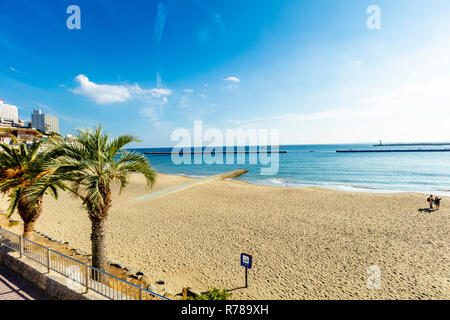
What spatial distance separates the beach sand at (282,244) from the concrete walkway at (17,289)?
3.11 metres

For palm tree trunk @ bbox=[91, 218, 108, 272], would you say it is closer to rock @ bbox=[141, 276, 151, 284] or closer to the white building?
rock @ bbox=[141, 276, 151, 284]

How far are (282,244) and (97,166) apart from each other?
9.02m

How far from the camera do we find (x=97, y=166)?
19.7ft

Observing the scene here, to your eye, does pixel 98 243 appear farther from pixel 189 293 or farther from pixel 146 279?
pixel 189 293

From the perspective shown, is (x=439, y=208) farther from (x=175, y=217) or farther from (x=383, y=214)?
A: (x=175, y=217)

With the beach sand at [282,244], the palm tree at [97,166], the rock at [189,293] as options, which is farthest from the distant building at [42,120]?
the rock at [189,293]

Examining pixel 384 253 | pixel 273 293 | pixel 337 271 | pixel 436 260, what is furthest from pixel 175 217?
pixel 436 260

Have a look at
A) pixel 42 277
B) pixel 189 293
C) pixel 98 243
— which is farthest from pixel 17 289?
pixel 189 293

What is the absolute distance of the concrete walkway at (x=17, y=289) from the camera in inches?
205

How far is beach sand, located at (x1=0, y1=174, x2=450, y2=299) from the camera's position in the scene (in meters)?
7.16

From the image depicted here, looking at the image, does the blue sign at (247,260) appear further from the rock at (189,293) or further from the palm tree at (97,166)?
the palm tree at (97,166)

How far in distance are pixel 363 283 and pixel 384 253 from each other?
3239 mm

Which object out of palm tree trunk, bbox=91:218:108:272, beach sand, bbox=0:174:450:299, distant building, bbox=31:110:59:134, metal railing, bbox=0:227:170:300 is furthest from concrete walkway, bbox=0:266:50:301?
distant building, bbox=31:110:59:134

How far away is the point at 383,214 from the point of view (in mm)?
15055
